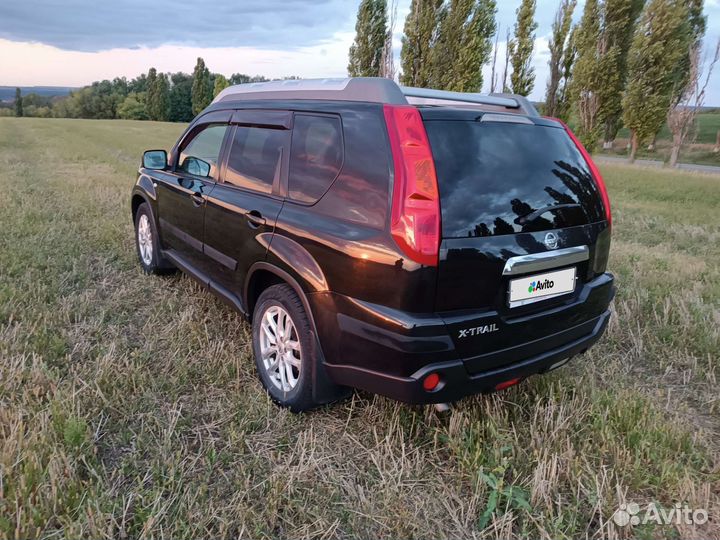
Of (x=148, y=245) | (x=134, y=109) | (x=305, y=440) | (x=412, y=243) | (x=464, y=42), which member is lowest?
(x=305, y=440)

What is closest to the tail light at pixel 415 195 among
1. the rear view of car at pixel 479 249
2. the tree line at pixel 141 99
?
the rear view of car at pixel 479 249

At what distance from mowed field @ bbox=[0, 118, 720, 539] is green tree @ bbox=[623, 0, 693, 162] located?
2094 centimetres

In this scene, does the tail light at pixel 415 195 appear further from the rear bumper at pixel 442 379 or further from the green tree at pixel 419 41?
the green tree at pixel 419 41

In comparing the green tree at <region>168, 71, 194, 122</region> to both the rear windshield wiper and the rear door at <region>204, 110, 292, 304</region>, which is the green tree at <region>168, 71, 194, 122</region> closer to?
the rear door at <region>204, 110, 292, 304</region>

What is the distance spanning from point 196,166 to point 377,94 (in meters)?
2.05

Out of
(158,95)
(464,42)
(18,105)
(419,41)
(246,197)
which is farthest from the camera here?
(18,105)

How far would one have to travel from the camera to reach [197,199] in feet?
12.0

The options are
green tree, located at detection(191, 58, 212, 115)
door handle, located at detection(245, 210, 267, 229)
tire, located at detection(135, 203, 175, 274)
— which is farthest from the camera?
green tree, located at detection(191, 58, 212, 115)

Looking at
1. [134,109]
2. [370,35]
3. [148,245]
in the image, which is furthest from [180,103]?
[148,245]

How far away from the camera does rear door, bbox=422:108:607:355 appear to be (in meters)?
2.16

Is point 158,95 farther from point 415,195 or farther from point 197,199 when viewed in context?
point 415,195

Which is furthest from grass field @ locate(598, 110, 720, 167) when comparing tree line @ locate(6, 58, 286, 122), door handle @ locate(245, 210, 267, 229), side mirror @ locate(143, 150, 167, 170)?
tree line @ locate(6, 58, 286, 122)

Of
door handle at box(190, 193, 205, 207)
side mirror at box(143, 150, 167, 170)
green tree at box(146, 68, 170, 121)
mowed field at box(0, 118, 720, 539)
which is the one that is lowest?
mowed field at box(0, 118, 720, 539)

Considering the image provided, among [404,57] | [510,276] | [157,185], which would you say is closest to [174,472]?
[510,276]
